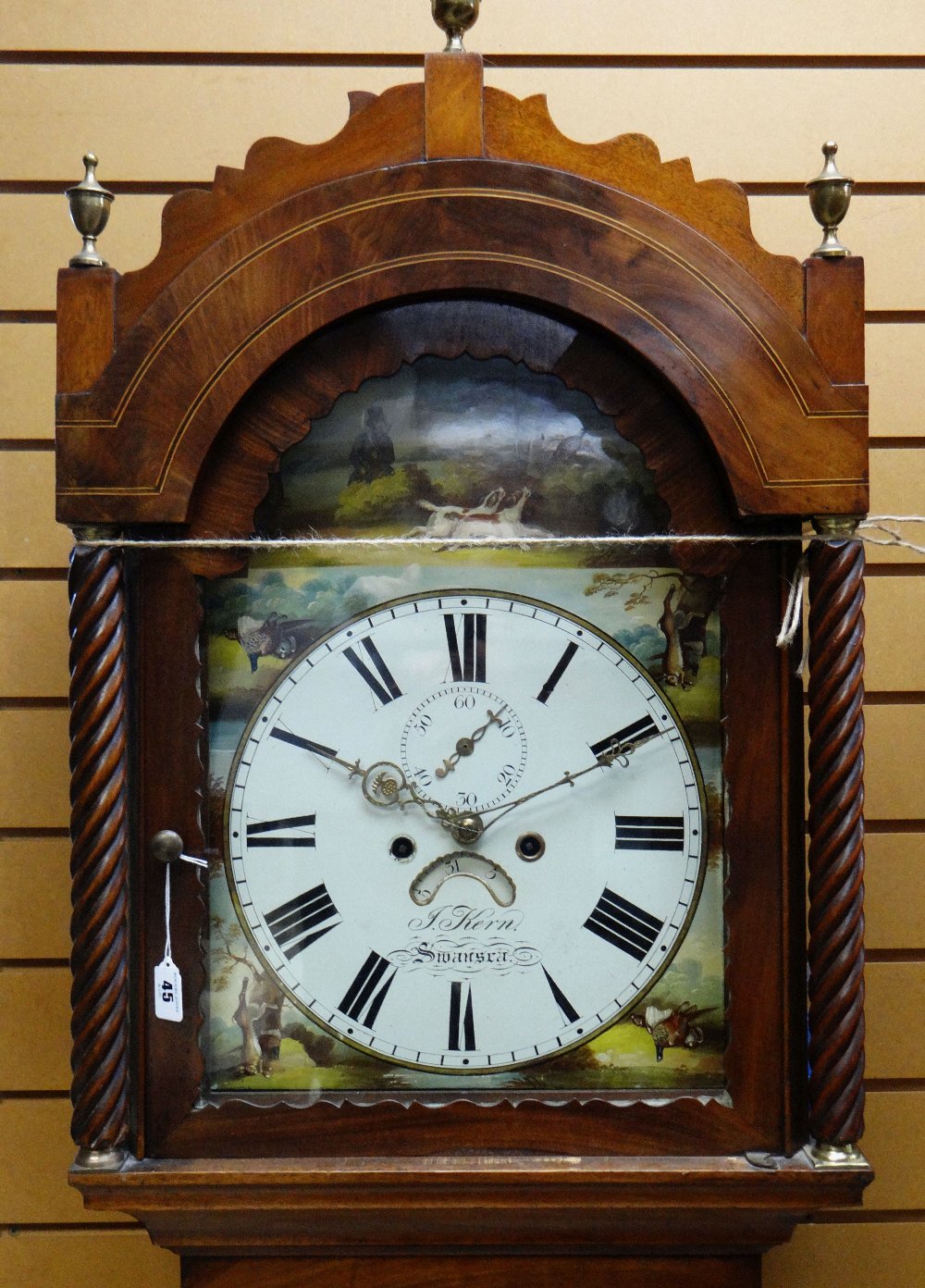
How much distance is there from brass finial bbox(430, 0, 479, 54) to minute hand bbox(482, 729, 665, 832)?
54 cm

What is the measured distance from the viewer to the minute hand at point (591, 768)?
3.08 feet

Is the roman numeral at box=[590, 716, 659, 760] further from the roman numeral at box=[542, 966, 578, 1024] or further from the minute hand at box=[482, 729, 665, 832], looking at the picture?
the roman numeral at box=[542, 966, 578, 1024]

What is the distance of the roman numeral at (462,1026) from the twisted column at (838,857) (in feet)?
0.85

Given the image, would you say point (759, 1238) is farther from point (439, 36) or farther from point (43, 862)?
point (439, 36)

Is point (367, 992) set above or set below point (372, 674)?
below

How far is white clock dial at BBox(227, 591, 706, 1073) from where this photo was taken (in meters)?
0.93

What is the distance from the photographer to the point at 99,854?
90 centimetres

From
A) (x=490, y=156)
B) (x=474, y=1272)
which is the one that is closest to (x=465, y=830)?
(x=474, y=1272)

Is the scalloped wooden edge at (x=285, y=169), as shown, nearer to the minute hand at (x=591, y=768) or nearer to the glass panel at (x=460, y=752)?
the glass panel at (x=460, y=752)

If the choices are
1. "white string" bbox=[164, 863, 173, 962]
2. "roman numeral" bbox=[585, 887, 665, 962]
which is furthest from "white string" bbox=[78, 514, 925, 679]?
"roman numeral" bbox=[585, 887, 665, 962]

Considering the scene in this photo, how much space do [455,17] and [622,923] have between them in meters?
0.71

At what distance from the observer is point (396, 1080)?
927mm

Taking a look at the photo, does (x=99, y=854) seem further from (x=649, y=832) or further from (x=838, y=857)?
(x=838, y=857)

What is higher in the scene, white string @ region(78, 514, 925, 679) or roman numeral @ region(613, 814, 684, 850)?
white string @ region(78, 514, 925, 679)
